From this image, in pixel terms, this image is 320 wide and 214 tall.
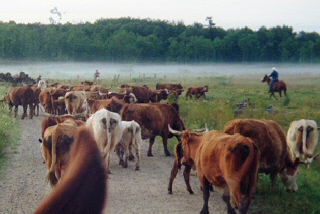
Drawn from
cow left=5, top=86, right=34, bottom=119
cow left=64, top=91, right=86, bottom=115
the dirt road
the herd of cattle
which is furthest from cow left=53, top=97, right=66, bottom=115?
the dirt road

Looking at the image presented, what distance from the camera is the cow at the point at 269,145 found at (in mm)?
8562

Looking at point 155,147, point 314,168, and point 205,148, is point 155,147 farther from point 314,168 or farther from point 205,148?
point 205,148

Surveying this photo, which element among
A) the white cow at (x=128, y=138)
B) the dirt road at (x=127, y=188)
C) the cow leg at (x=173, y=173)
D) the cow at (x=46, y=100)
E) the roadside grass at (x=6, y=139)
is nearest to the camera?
Answer: the dirt road at (x=127, y=188)

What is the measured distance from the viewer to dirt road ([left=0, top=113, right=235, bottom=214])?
26.8 feet

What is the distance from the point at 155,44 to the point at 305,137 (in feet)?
249

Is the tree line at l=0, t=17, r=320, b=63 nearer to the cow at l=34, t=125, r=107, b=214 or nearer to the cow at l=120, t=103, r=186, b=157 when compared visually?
the cow at l=120, t=103, r=186, b=157

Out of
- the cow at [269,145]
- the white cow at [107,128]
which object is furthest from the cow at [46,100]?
the cow at [269,145]

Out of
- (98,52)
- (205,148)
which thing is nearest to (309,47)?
(98,52)

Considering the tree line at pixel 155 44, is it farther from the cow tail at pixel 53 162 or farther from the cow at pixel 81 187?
the cow at pixel 81 187

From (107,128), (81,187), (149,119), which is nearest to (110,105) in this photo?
(149,119)

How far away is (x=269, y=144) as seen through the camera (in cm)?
862

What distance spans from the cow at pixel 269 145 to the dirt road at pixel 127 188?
3.84ft

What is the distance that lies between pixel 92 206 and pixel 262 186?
8.87 m

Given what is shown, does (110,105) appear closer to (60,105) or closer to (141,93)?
(60,105)
